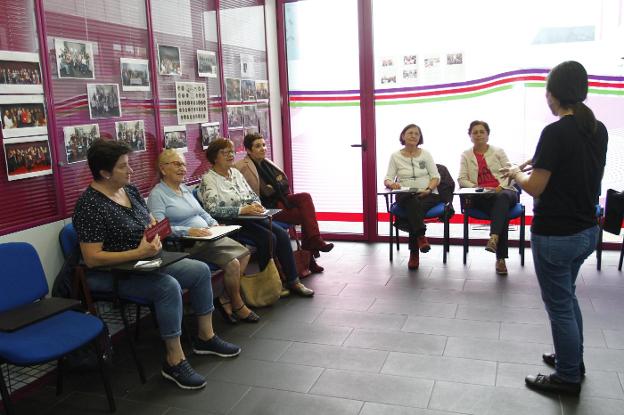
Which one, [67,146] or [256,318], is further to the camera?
[256,318]

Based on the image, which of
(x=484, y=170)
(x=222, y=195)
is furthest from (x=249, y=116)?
(x=484, y=170)

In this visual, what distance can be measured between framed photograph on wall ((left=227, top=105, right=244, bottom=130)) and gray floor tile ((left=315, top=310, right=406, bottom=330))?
206 centimetres

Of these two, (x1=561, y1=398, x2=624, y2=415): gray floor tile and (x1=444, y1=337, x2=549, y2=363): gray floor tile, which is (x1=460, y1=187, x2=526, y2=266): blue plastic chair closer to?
(x1=444, y1=337, x2=549, y2=363): gray floor tile

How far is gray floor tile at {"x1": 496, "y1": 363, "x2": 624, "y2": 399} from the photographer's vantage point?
2.78m

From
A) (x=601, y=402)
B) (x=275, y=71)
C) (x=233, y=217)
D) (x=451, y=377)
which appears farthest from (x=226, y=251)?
(x=275, y=71)

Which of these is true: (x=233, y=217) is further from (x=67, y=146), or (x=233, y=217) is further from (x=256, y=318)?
(x=67, y=146)

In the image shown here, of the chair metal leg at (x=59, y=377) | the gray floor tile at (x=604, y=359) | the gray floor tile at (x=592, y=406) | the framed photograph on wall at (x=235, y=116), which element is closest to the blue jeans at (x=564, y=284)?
the gray floor tile at (x=592, y=406)

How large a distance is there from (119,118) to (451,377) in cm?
261

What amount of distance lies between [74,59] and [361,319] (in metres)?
2.43

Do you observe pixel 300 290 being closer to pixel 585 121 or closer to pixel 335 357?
pixel 335 357

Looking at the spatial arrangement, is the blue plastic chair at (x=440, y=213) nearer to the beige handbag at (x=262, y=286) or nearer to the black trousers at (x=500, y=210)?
the black trousers at (x=500, y=210)

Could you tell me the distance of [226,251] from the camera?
387 cm

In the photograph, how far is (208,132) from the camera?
485 centimetres

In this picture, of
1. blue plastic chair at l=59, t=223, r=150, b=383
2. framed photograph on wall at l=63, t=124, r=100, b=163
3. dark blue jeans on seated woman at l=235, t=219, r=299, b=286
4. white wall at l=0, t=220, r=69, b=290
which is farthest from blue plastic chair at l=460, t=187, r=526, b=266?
white wall at l=0, t=220, r=69, b=290
